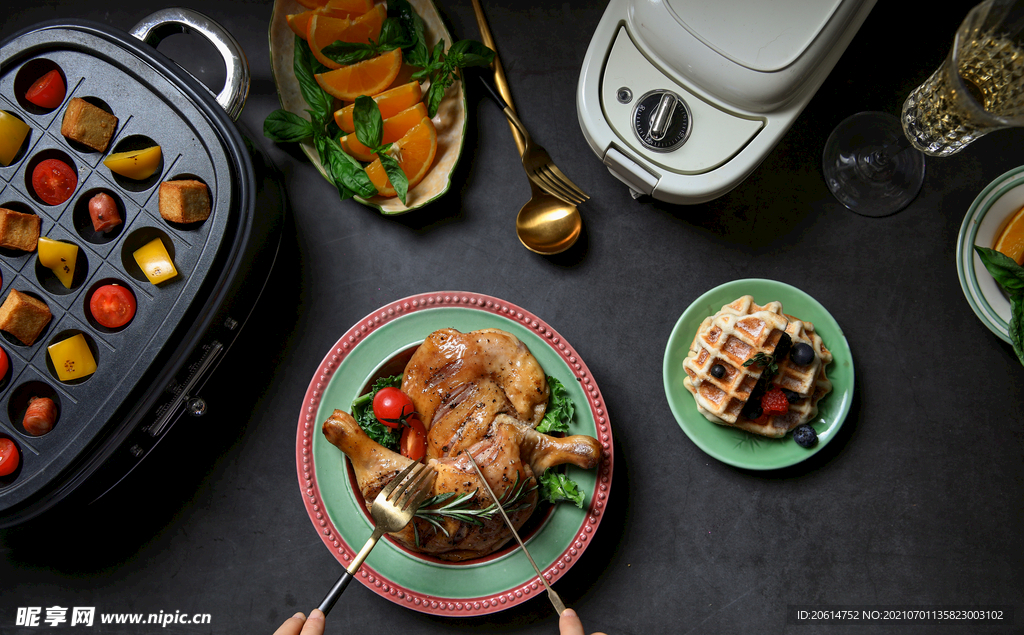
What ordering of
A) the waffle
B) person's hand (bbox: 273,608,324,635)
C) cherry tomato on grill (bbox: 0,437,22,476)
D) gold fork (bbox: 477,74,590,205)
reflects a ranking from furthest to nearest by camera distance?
1. gold fork (bbox: 477,74,590,205)
2. the waffle
3. cherry tomato on grill (bbox: 0,437,22,476)
4. person's hand (bbox: 273,608,324,635)

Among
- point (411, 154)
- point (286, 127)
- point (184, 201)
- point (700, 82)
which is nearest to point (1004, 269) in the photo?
point (700, 82)

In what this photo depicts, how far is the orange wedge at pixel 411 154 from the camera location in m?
2.24

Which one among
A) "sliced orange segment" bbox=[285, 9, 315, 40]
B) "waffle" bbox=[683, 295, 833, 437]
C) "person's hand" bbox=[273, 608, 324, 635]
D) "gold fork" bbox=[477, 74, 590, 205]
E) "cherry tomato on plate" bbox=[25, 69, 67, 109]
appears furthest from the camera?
"gold fork" bbox=[477, 74, 590, 205]

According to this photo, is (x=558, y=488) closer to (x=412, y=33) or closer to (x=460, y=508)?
(x=460, y=508)

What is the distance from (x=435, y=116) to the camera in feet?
7.73

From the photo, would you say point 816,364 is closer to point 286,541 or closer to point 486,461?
point 486,461

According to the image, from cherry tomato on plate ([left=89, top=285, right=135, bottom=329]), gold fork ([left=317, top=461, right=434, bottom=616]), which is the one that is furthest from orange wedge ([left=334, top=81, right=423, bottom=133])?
gold fork ([left=317, top=461, right=434, bottom=616])

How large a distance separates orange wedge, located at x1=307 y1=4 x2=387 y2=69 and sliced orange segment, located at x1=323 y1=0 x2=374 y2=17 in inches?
0.7

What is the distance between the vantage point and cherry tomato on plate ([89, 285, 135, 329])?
1900mm

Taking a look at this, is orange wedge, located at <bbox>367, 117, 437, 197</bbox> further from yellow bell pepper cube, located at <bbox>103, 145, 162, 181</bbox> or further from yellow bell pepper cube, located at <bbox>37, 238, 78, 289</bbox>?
yellow bell pepper cube, located at <bbox>37, 238, 78, 289</bbox>

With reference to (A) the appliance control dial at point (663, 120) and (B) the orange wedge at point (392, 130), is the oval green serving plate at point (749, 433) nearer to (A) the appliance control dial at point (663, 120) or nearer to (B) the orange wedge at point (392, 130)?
(A) the appliance control dial at point (663, 120)

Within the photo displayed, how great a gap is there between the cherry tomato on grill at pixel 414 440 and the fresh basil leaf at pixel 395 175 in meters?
0.83

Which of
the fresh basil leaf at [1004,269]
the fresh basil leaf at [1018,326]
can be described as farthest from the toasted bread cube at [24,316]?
the fresh basil leaf at [1018,326]

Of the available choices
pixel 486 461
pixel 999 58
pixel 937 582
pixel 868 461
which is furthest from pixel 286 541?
pixel 999 58
